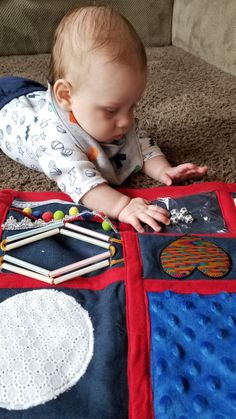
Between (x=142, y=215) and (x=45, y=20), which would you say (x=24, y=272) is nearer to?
(x=142, y=215)

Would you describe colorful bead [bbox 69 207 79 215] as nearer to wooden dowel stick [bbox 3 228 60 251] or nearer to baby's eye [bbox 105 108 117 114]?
wooden dowel stick [bbox 3 228 60 251]

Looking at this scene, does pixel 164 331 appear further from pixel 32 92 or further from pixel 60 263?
pixel 32 92

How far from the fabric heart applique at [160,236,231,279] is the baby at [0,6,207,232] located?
0.20ft

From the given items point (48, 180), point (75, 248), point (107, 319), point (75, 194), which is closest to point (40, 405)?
point (107, 319)

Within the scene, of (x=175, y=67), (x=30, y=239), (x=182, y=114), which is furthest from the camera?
(x=175, y=67)

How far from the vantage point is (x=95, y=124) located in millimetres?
650

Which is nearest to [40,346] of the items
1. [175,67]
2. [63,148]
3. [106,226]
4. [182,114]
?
[106,226]

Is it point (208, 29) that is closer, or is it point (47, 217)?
point (47, 217)

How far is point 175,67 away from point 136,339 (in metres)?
0.98

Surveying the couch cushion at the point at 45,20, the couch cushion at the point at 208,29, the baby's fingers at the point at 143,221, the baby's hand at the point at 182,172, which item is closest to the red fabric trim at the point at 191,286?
the baby's fingers at the point at 143,221

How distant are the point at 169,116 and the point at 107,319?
60 cm

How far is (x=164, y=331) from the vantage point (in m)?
0.44

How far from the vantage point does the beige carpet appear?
753mm

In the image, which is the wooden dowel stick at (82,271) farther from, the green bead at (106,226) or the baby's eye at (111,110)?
the baby's eye at (111,110)
